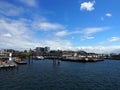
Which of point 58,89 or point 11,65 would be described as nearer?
point 58,89

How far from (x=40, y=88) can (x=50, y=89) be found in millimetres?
2812

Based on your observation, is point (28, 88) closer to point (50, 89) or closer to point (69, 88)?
point (50, 89)

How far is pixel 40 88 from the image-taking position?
1767 inches

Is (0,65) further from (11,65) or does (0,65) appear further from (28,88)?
(28,88)

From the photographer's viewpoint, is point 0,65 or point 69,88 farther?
point 0,65

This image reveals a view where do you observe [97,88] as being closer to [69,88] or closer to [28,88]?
[69,88]

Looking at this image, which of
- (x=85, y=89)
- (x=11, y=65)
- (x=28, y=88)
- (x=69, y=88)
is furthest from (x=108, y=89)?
(x=11, y=65)

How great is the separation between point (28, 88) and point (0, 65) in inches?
1981

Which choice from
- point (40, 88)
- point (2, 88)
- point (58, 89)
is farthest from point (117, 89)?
point (2, 88)

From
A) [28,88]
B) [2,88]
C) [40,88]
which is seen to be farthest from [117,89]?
[2,88]

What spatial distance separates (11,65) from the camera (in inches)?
3676

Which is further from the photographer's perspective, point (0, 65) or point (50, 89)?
point (0, 65)

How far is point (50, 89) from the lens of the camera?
144 feet

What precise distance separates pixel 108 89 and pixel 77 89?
796 centimetres
